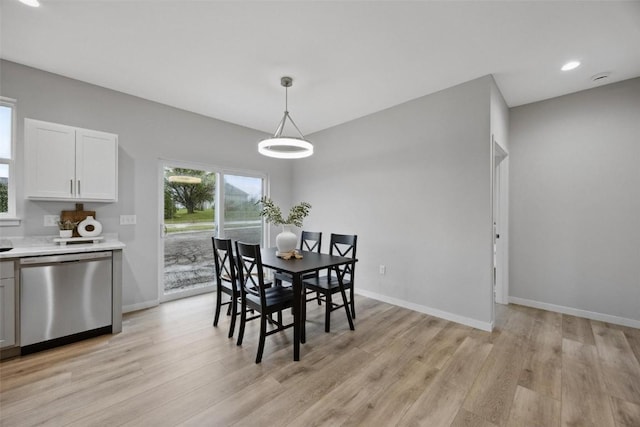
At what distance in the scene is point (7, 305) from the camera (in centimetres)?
219

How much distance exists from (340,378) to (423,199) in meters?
2.32

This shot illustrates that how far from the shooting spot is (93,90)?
3.06 metres

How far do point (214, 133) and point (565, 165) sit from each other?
4.95m

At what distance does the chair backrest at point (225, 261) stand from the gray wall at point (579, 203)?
12.3 ft

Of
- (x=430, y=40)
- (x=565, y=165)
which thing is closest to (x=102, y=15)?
(x=430, y=40)

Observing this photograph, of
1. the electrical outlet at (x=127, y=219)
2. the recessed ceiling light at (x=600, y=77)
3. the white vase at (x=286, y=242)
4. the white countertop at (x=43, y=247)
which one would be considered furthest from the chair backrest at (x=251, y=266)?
the recessed ceiling light at (x=600, y=77)

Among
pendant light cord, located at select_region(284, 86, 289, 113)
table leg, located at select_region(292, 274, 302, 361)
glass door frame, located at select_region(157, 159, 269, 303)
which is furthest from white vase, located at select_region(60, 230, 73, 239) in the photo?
pendant light cord, located at select_region(284, 86, 289, 113)

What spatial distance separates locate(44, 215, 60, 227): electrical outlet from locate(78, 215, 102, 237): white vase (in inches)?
8.9

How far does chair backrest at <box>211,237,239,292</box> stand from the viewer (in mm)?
2533

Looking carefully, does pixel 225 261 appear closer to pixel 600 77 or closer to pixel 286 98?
pixel 286 98

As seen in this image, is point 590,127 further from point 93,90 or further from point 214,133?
point 93,90

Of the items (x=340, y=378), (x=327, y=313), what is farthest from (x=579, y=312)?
(x=340, y=378)

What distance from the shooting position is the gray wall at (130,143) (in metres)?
2.69

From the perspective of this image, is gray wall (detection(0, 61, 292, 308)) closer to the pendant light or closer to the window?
the window
